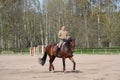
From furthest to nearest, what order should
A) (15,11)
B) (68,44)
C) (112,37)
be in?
1. (15,11)
2. (112,37)
3. (68,44)

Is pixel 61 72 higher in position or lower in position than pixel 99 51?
higher

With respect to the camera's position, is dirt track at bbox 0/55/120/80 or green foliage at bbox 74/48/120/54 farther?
green foliage at bbox 74/48/120/54

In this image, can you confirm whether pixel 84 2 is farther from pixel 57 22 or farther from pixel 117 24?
pixel 57 22

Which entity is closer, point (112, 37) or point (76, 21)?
point (112, 37)

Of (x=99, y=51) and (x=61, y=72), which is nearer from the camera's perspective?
(x=61, y=72)

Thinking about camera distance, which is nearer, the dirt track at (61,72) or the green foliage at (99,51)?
the dirt track at (61,72)

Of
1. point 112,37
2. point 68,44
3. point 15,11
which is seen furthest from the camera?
point 15,11

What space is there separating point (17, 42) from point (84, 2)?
24749 mm

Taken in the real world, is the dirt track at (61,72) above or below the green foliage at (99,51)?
above

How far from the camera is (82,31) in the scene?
8019 cm

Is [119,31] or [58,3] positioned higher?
[58,3]

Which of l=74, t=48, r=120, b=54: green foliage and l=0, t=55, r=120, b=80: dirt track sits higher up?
l=0, t=55, r=120, b=80: dirt track

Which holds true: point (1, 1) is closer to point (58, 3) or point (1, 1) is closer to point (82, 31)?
point (58, 3)

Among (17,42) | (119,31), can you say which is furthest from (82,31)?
(17,42)
